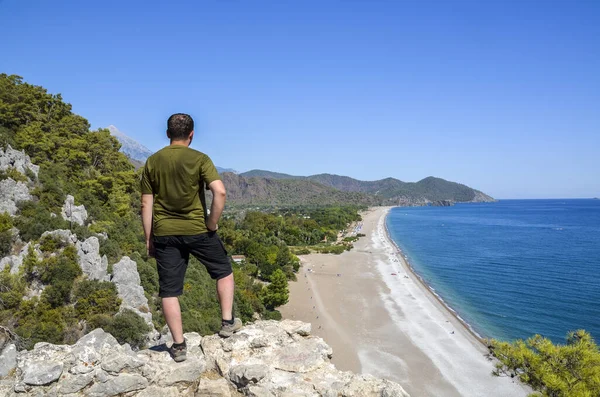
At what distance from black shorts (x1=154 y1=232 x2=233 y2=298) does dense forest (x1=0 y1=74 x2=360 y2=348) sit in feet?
38.2

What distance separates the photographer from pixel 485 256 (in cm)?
6862

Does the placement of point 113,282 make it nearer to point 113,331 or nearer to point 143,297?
point 143,297

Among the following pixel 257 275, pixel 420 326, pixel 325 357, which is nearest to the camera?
pixel 325 357

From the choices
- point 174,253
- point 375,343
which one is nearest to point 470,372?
point 375,343

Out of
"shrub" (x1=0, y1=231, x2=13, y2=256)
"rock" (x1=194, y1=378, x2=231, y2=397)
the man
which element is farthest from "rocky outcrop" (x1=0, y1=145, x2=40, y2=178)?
"rock" (x1=194, y1=378, x2=231, y2=397)

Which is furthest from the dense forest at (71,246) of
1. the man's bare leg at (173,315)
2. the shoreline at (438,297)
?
the shoreline at (438,297)

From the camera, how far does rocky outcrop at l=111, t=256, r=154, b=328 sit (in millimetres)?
18359

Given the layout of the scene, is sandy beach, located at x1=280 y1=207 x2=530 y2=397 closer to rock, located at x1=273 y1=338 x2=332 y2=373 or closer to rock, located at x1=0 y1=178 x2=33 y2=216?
rock, located at x1=273 y1=338 x2=332 y2=373

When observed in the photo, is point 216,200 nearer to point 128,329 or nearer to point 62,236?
point 128,329

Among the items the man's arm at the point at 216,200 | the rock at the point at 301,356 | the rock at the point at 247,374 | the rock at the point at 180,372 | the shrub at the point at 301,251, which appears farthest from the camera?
the shrub at the point at 301,251

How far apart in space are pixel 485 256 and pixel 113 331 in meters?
68.3

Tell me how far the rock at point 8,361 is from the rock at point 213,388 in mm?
2476

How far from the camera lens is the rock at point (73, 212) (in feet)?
73.6

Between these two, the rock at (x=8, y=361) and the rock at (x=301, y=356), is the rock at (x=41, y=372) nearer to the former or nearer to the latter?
the rock at (x=8, y=361)
